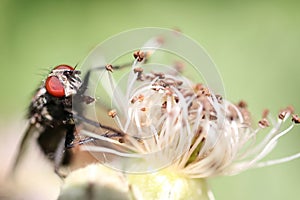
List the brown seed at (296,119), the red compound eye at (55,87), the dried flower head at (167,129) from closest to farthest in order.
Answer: the red compound eye at (55,87) → the dried flower head at (167,129) → the brown seed at (296,119)

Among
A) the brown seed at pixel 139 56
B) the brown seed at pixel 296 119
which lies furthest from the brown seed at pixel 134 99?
the brown seed at pixel 296 119

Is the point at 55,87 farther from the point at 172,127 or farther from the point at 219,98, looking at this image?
the point at 219,98

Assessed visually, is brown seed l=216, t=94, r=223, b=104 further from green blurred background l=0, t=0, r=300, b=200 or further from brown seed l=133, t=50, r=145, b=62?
green blurred background l=0, t=0, r=300, b=200

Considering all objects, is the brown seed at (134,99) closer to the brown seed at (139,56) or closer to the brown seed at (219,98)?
the brown seed at (139,56)

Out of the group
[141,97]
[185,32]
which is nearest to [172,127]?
[141,97]

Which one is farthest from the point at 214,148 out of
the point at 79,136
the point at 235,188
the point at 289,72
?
the point at 289,72

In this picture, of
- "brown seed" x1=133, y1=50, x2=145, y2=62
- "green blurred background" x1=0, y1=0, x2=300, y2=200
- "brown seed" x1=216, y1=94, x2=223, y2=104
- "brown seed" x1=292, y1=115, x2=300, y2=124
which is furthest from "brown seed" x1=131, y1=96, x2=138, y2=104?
"green blurred background" x1=0, y1=0, x2=300, y2=200

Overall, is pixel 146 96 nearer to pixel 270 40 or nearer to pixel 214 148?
pixel 214 148
